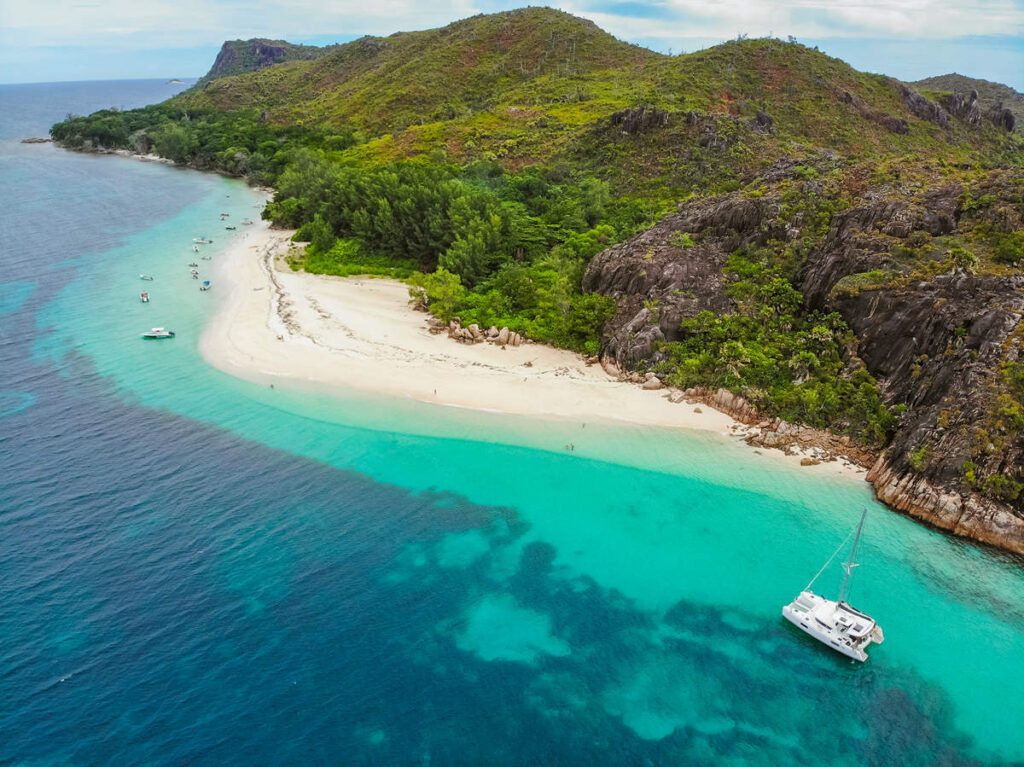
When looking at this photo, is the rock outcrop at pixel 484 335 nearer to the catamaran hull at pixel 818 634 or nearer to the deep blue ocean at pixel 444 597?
the deep blue ocean at pixel 444 597

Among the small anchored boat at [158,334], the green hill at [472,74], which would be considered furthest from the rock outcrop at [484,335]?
the green hill at [472,74]

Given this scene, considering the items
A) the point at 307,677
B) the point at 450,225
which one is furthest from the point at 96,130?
the point at 307,677

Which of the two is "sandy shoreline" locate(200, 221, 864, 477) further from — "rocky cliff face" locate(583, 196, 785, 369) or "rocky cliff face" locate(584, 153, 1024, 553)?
"rocky cliff face" locate(584, 153, 1024, 553)

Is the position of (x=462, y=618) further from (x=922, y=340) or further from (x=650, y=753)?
(x=922, y=340)

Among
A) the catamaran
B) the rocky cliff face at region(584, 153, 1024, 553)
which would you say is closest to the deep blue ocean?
the catamaran

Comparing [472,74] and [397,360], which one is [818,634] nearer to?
[397,360]
